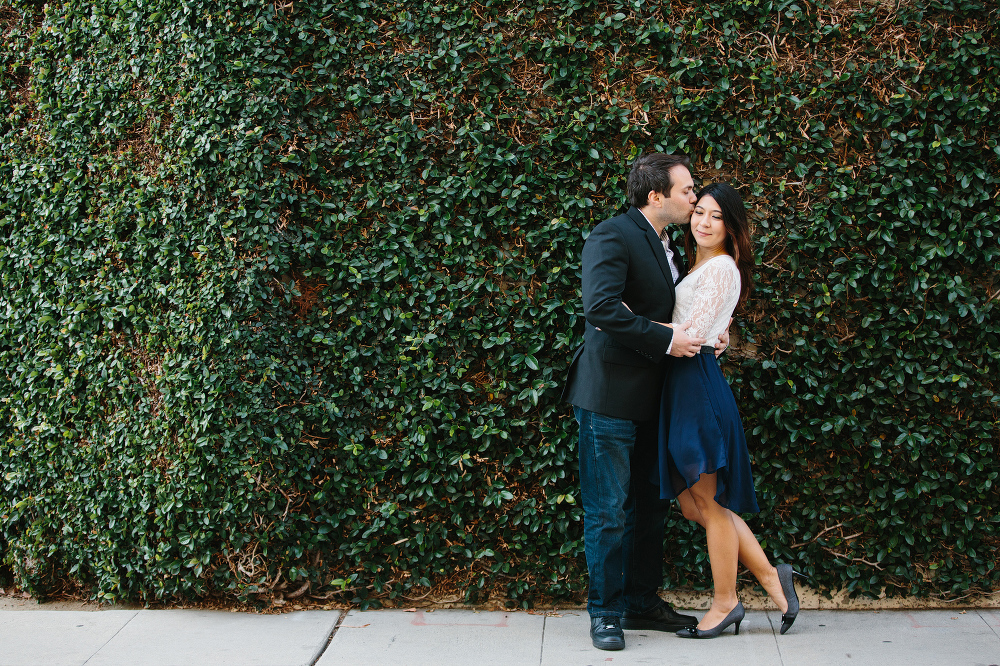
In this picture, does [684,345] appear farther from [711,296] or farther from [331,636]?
[331,636]

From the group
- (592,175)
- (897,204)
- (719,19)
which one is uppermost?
(719,19)

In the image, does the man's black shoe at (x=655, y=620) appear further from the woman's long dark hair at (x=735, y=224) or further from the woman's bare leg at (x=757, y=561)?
the woman's long dark hair at (x=735, y=224)

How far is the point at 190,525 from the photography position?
3.98 m

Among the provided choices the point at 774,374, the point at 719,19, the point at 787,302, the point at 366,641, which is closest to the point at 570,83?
the point at 719,19

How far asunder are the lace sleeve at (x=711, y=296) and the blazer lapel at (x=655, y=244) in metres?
0.17

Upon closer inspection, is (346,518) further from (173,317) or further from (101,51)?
(101,51)

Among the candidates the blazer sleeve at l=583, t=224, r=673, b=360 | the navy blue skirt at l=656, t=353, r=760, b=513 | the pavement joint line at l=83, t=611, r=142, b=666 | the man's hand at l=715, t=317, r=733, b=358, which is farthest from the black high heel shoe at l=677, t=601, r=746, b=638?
the pavement joint line at l=83, t=611, r=142, b=666

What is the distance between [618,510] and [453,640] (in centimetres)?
104

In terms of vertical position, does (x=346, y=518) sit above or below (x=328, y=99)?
below

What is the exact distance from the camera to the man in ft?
11.0

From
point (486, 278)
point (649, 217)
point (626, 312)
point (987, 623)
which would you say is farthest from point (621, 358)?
point (987, 623)

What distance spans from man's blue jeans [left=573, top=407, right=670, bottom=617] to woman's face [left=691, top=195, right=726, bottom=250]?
0.88 m

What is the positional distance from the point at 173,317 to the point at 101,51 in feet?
5.12

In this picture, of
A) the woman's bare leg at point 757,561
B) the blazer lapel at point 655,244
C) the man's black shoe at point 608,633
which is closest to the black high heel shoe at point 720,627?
the woman's bare leg at point 757,561
